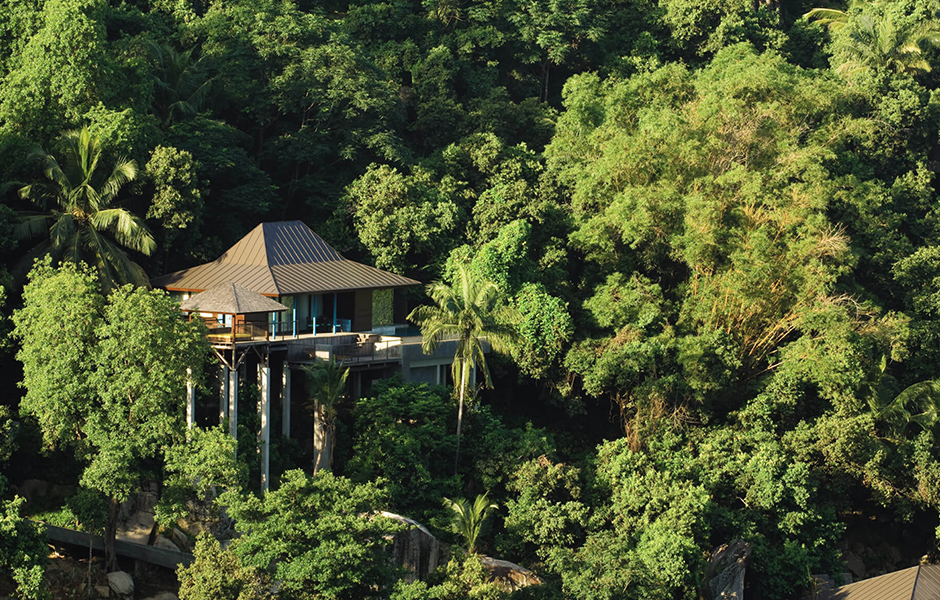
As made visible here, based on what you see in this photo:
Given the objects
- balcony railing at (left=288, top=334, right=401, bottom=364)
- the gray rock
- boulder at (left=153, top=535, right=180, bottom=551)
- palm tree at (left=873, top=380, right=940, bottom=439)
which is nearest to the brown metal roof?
the gray rock

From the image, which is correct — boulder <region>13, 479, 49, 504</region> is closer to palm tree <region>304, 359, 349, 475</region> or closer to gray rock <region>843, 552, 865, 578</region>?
palm tree <region>304, 359, 349, 475</region>

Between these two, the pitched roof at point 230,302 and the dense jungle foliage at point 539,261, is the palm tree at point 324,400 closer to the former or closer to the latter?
the dense jungle foliage at point 539,261

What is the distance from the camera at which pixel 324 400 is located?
38938mm

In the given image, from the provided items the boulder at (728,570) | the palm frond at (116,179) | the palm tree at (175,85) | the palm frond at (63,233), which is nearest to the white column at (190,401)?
the palm frond at (63,233)

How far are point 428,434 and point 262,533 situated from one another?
1004 centimetres

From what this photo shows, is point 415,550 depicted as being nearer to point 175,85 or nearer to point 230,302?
point 230,302

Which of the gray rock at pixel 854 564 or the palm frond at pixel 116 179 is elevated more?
the palm frond at pixel 116 179

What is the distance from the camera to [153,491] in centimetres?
3775

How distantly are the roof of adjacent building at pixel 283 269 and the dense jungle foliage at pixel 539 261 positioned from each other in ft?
5.76

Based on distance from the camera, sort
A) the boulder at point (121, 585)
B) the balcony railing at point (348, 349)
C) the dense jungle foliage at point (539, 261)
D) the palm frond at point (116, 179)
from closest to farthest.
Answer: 1. the boulder at point (121, 585)
2. the dense jungle foliage at point (539, 261)
3. the balcony railing at point (348, 349)
4. the palm frond at point (116, 179)

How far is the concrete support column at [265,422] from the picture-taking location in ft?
125

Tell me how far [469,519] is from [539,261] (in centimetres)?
1292

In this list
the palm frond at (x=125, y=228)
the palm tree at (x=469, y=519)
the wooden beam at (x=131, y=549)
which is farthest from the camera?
the palm frond at (x=125, y=228)

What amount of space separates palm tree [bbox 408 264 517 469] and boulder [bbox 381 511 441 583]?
16.2 feet
